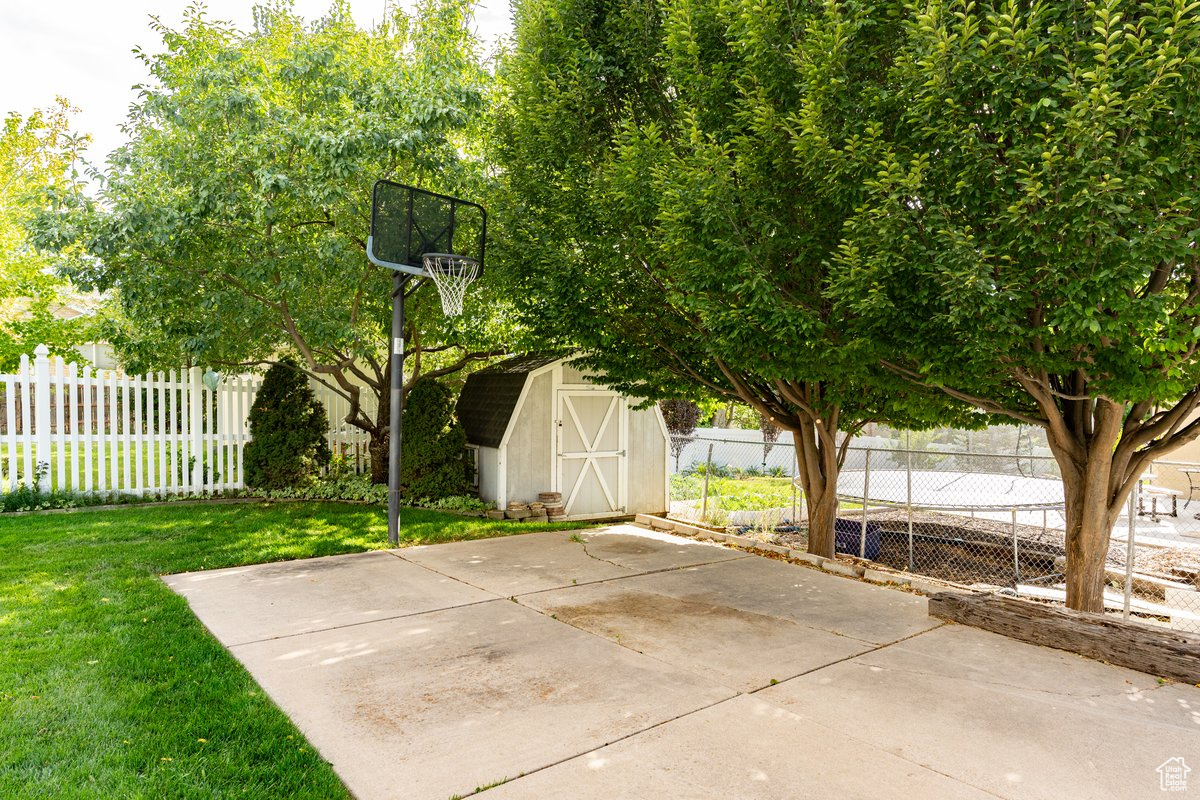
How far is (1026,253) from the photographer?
398 cm

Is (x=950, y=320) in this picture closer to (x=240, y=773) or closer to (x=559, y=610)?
(x=559, y=610)

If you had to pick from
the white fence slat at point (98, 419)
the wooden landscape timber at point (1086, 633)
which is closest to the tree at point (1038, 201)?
the wooden landscape timber at point (1086, 633)

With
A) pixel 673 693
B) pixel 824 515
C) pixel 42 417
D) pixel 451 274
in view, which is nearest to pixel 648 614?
pixel 673 693

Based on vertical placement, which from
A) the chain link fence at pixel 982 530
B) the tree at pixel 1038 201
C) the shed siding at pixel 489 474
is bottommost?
the chain link fence at pixel 982 530

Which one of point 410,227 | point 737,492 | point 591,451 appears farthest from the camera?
point 737,492

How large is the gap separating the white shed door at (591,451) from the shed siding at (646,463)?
0.64 feet

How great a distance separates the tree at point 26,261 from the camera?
12016 millimetres

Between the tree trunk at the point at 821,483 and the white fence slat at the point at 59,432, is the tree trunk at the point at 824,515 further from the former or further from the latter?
the white fence slat at the point at 59,432

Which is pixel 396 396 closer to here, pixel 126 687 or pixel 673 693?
pixel 126 687

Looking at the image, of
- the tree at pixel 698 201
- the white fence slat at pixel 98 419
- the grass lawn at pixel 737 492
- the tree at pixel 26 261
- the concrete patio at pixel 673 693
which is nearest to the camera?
the concrete patio at pixel 673 693

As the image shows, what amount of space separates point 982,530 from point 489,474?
756 cm

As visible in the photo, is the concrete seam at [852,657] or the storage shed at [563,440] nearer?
the concrete seam at [852,657]

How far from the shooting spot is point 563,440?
1005cm

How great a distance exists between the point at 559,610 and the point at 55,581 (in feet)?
13.4
